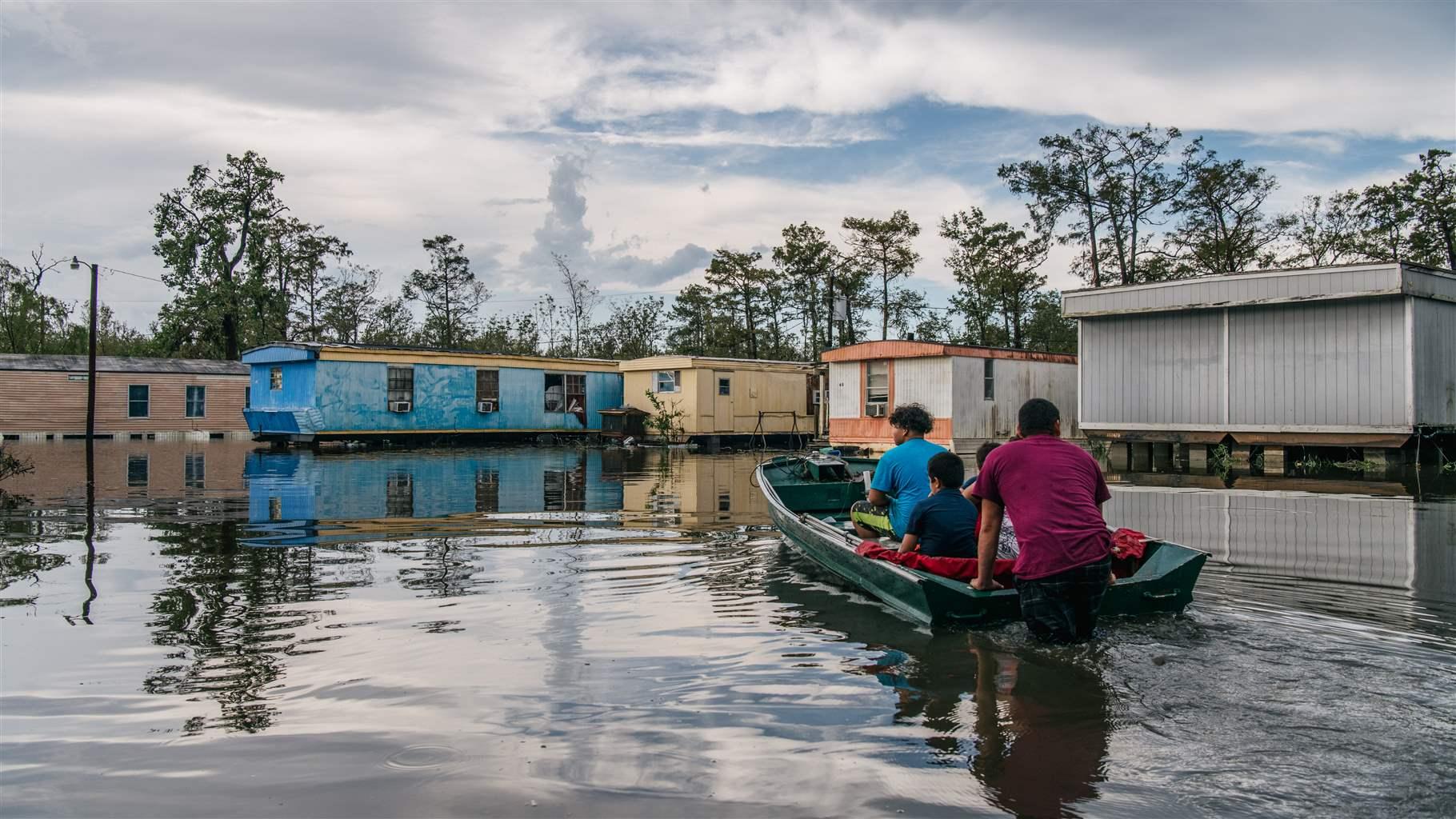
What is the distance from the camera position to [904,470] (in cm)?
720

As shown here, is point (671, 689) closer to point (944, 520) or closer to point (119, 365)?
point (944, 520)

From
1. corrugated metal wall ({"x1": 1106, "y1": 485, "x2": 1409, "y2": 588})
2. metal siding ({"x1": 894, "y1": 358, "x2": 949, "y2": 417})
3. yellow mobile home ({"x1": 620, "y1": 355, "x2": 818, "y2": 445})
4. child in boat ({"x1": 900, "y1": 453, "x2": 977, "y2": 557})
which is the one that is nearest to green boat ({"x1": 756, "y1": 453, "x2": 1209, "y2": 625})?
child in boat ({"x1": 900, "y1": 453, "x2": 977, "y2": 557})

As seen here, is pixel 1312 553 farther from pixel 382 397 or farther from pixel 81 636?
pixel 382 397

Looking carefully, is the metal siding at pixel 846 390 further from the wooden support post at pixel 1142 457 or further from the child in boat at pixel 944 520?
the child in boat at pixel 944 520

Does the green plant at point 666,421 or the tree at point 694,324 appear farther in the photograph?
the tree at point 694,324

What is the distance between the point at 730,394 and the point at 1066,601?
86.7ft

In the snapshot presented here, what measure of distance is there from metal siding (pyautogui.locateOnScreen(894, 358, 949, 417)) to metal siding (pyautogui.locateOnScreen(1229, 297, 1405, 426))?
21.3 ft

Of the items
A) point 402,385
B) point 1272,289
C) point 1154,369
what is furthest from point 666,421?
point 1272,289

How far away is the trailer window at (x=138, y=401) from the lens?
110 feet

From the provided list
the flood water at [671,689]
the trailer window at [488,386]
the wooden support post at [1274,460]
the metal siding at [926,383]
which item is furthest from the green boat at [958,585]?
the trailer window at [488,386]

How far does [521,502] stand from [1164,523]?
853cm

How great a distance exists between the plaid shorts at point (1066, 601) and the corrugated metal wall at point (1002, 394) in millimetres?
17602

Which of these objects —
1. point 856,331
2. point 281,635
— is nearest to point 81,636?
point 281,635

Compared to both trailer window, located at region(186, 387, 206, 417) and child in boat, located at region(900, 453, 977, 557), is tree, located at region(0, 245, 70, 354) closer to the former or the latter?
trailer window, located at region(186, 387, 206, 417)
